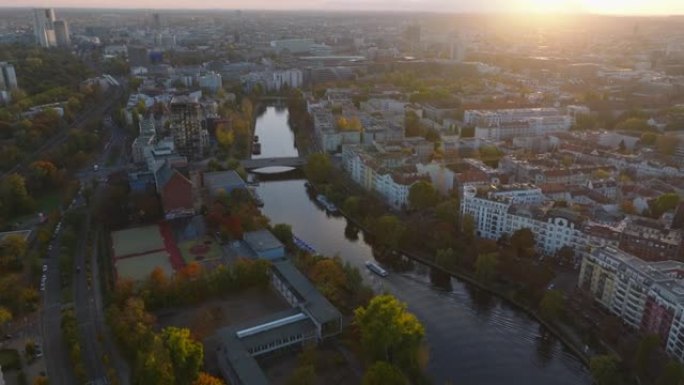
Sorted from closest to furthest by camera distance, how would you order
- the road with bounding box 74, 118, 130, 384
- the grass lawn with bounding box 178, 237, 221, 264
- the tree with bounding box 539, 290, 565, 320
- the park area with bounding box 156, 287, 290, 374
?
1. the road with bounding box 74, 118, 130, 384
2. the park area with bounding box 156, 287, 290, 374
3. the tree with bounding box 539, 290, 565, 320
4. the grass lawn with bounding box 178, 237, 221, 264

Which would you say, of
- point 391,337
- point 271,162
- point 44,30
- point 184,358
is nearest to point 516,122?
point 271,162

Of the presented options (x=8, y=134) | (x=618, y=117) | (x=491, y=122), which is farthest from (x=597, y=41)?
(x=8, y=134)

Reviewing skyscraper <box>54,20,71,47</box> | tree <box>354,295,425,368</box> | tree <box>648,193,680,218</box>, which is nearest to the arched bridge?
tree <box>648,193,680,218</box>

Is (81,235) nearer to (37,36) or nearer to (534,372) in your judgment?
(534,372)

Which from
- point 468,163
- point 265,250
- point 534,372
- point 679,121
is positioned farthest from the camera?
point 679,121

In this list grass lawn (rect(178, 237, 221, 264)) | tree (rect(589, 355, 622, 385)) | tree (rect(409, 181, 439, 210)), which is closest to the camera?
tree (rect(589, 355, 622, 385))

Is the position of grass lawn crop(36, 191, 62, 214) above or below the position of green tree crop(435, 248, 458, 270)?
below

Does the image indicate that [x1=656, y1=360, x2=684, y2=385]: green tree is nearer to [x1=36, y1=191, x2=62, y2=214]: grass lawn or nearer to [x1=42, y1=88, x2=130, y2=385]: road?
[x1=42, y1=88, x2=130, y2=385]: road

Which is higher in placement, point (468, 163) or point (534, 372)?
point (468, 163)
